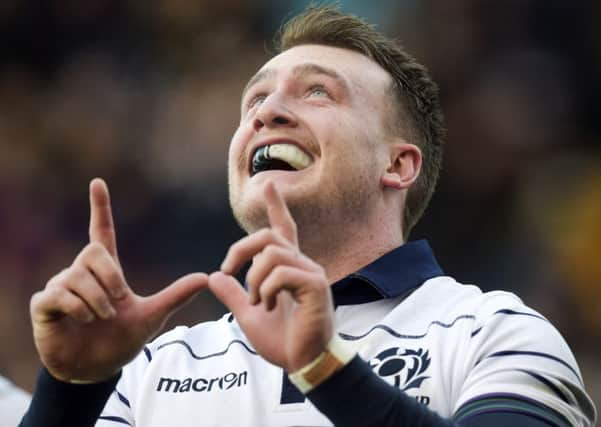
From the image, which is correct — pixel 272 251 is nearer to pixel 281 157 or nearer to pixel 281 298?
pixel 281 298

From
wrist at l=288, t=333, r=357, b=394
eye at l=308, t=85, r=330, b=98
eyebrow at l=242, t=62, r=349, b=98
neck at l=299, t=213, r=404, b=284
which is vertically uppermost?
eyebrow at l=242, t=62, r=349, b=98

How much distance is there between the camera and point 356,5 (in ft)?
20.0

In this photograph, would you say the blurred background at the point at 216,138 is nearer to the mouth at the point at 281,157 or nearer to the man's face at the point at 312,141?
the man's face at the point at 312,141

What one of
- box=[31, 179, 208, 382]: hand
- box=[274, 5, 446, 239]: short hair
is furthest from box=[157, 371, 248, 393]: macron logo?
box=[274, 5, 446, 239]: short hair

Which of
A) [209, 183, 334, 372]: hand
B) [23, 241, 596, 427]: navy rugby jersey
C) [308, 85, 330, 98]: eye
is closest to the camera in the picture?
[209, 183, 334, 372]: hand

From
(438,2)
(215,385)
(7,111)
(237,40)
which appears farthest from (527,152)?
(215,385)

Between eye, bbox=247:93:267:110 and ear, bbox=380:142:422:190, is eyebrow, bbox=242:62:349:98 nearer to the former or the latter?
eye, bbox=247:93:267:110

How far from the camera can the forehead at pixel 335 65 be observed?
3.12 metres

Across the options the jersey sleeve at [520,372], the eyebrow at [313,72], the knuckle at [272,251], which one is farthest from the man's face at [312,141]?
the knuckle at [272,251]

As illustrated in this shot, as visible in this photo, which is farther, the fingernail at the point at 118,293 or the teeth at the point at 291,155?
the teeth at the point at 291,155

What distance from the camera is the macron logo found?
100 inches

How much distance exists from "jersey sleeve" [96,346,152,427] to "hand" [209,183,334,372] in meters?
0.71

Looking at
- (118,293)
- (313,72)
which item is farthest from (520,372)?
(313,72)

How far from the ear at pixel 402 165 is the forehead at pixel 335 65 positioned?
7.5 inches
